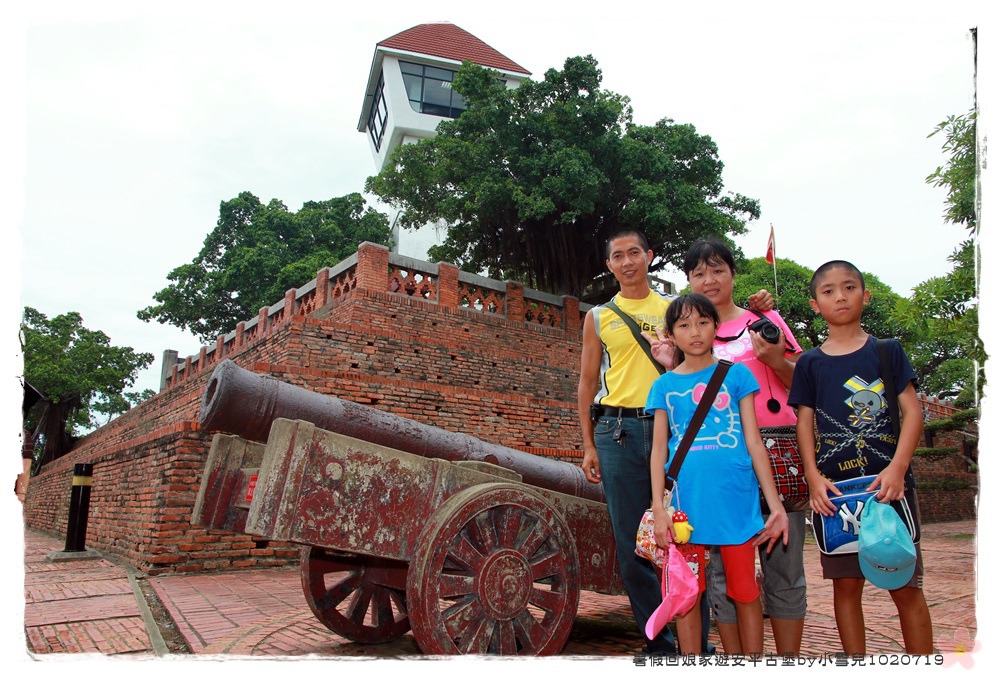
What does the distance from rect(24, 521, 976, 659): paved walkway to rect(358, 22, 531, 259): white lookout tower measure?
21683 millimetres

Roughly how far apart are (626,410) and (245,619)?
106 inches

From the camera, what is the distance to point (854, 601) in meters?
2.28

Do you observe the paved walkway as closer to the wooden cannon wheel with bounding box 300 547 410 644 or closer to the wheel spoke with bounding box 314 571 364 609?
the wooden cannon wheel with bounding box 300 547 410 644

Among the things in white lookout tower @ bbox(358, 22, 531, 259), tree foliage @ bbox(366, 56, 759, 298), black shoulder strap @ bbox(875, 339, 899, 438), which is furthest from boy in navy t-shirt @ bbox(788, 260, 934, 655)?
white lookout tower @ bbox(358, 22, 531, 259)

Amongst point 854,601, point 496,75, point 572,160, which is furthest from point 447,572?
point 496,75

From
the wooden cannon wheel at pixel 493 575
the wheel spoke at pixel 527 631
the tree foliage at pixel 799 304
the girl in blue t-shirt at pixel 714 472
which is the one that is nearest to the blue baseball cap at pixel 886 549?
the girl in blue t-shirt at pixel 714 472

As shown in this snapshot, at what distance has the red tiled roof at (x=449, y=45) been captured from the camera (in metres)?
28.6

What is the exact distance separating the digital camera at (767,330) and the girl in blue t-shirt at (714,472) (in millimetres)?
213

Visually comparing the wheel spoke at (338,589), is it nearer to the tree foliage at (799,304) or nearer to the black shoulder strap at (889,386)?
the black shoulder strap at (889,386)

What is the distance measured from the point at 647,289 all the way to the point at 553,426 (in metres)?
8.47

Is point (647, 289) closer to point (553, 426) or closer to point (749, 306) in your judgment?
point (749, 306)

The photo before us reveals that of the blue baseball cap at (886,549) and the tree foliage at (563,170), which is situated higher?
the tree foliage at (563,170)

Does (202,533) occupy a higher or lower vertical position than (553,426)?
lower

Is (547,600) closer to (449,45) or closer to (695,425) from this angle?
(695,425)
